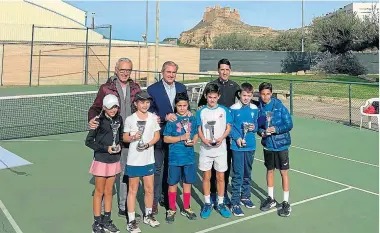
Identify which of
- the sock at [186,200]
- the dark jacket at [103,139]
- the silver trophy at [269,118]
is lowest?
the sock at [186,200]

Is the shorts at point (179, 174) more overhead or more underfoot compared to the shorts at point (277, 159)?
more underfoot

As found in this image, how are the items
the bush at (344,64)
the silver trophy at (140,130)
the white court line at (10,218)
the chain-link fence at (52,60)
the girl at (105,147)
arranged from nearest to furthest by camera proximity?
the girl at (105,147) < the silver trophy at (140,130) < the white court line at (10,218) < the chain-link fence at (52,60) < the bush at (344,64)

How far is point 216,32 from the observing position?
14300cm

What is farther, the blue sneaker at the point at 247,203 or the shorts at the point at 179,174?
the blue sneaker at the point at 247,203

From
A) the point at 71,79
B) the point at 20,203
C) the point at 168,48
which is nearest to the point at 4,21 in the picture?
the point at 71,79

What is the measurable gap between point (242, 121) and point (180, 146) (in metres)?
0.87

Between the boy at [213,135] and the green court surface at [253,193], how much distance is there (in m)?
A: 0.49

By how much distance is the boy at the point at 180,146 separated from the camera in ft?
15.1

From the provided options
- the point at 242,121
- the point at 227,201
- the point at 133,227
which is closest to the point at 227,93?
the point at 242,121

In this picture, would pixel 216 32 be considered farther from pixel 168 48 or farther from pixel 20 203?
pixel 20 203

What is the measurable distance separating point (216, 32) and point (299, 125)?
134282mm

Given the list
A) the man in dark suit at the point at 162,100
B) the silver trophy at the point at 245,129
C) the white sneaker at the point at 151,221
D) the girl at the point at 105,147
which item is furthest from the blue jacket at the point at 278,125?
the girl at the point at 105,147

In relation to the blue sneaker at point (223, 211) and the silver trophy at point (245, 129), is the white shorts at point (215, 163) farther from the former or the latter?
the blue sneaker at point (223, 211)

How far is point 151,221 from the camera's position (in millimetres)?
4590
